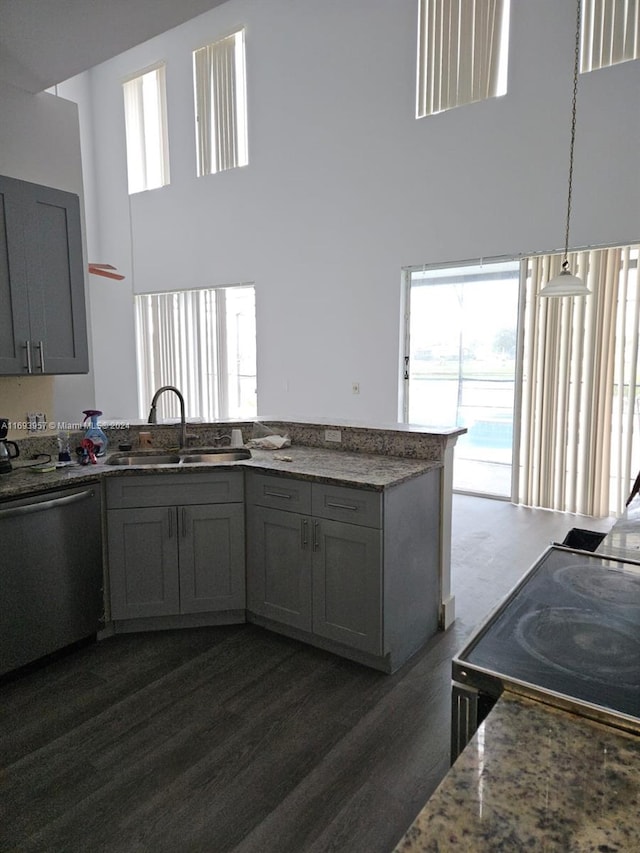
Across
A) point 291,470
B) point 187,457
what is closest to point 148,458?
point 187,457

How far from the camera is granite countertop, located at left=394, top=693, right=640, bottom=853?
24.7 inches

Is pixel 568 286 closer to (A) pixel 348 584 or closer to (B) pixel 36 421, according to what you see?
(A) pixel 348 584

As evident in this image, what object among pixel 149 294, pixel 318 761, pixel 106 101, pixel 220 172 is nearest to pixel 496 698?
pixel 318 761

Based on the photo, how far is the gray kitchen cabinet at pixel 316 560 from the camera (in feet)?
7.97

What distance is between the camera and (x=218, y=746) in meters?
2.03

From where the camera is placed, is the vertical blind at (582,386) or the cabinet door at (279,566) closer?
the cabinet door at (279,566)

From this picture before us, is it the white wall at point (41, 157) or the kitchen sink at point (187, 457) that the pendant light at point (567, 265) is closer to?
the kitchen sink at point (187, 457)

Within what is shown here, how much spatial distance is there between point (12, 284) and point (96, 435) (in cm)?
88

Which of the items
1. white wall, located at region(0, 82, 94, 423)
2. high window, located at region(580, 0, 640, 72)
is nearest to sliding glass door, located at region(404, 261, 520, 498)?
high window, located at region(580, 0, 640, 72)

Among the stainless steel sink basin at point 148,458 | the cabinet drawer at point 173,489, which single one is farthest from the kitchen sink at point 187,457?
the cabinet drawer at point 173,489

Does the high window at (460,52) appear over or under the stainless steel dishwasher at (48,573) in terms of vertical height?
over

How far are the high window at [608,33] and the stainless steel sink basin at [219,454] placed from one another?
13.4ft

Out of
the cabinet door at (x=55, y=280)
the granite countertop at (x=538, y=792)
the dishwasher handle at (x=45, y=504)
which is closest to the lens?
the granite countertop at (x=538, y=792)

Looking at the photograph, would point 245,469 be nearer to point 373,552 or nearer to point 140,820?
point 373,552
